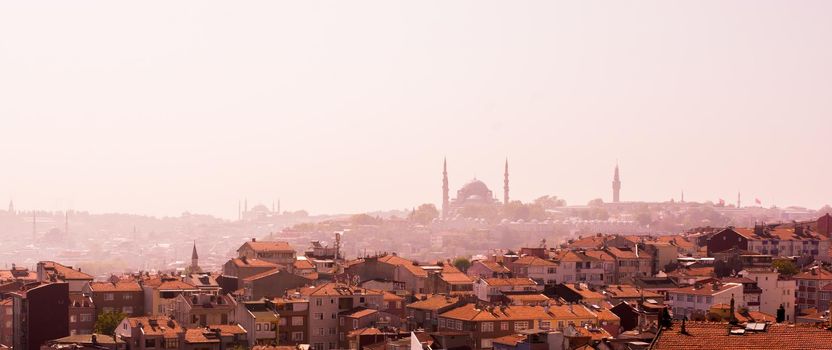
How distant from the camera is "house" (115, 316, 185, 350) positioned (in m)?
52.5

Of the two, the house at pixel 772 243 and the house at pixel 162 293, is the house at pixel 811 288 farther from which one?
the house at pixel 162 293

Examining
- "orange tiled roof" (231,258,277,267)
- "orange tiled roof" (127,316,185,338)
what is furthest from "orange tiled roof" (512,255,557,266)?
"orange tiled roof" (127,316,185,338)

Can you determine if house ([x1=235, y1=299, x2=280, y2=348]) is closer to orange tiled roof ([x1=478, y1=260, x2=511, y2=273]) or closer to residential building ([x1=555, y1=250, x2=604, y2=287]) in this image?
orange tiled roof ([x1=478, y1=260, x2=511, y2=273])

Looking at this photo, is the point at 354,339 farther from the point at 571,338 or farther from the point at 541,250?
the point at 541,250

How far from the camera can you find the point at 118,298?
6819 centimetres

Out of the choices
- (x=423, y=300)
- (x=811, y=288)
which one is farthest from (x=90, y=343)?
(x=811, y=288)

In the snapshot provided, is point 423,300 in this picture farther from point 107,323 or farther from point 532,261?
point 532,261

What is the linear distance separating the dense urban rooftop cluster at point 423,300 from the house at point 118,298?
0.23 feet

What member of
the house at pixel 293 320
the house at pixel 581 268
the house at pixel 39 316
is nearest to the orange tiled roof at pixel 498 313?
the house at pixel 293 320

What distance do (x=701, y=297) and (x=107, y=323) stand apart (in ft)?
79.7

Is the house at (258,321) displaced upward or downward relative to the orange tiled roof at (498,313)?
downward

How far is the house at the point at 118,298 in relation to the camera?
6719 centimetres

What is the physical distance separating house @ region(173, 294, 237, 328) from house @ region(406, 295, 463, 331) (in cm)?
712

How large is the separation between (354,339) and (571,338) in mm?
11857
